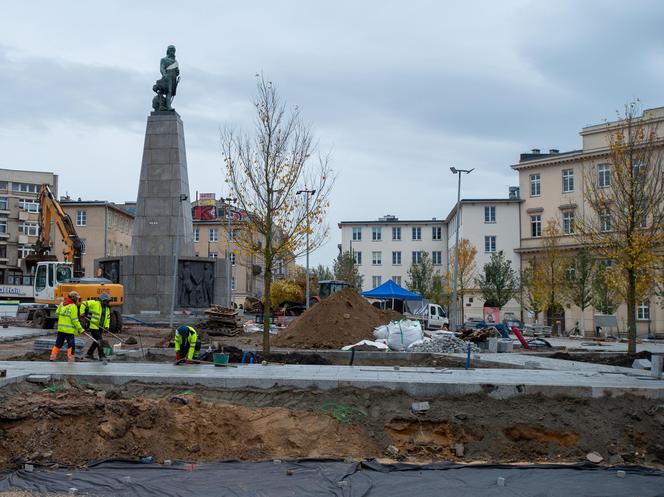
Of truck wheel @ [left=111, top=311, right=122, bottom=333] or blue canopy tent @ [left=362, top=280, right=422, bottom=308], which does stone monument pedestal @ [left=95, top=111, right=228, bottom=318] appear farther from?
blue canopy tent @ [left=362, top=280, right=422, bottom=308]

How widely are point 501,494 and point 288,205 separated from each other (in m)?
10.7

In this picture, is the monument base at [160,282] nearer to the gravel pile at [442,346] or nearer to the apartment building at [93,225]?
the gravel pile at [442,346]

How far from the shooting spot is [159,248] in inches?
1255

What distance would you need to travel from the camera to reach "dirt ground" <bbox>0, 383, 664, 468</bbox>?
10.2m

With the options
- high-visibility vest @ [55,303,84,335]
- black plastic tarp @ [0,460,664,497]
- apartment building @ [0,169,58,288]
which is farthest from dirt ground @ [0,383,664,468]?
apartment building @ [0,169,58,288]

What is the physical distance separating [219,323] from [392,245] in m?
50.6

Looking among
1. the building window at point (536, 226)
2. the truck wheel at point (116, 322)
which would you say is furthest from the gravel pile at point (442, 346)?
the building window at point (536, 226)

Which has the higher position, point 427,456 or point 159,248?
point 159,248

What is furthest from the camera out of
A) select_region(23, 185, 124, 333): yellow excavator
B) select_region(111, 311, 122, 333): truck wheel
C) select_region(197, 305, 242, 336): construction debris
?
select_region(23, 185, 124, 333): yellow excavator

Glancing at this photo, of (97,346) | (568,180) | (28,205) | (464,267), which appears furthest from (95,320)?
(28,205)

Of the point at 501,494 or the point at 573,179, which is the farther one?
the point at 573,179

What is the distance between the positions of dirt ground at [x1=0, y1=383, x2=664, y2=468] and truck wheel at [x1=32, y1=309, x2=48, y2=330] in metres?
21.8

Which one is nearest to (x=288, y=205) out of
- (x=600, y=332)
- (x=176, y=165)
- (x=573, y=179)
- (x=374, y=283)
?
(x=176, y=165)

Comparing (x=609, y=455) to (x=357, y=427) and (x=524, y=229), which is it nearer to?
(x=357, y=427)
